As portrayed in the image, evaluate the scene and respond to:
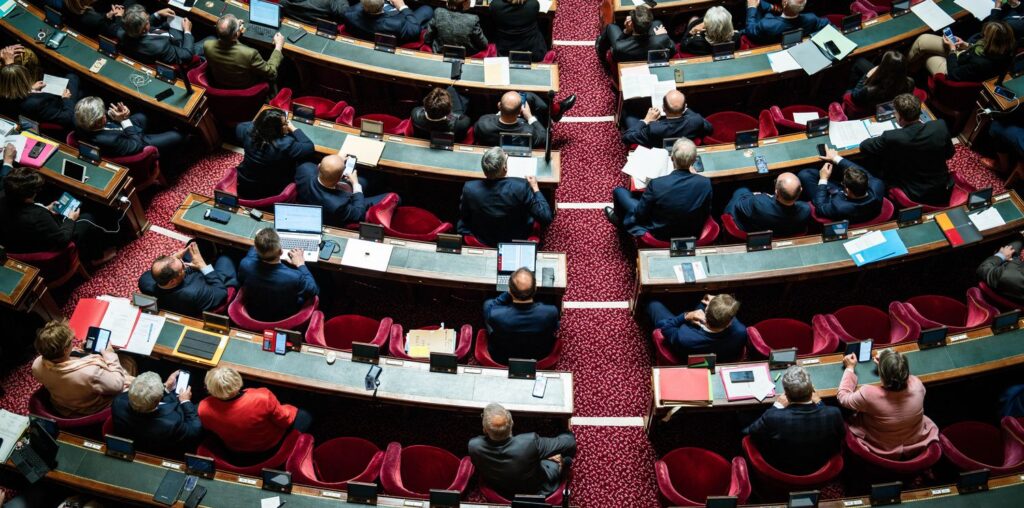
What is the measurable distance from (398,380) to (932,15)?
793 centimetres

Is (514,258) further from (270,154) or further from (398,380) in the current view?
(270,154)

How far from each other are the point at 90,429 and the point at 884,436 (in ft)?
22.1

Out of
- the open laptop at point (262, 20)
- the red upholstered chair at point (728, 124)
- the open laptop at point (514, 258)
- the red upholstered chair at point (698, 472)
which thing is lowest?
the red upholstered chair at point (698, 472)

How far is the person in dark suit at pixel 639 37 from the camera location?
9.59m

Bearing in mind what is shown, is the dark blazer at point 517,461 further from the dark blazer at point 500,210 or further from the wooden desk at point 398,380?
the dark blazer at point 500,210

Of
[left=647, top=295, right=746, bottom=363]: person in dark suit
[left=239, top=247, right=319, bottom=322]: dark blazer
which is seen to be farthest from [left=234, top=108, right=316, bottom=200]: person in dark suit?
[left=647, top=295, right=746, bottom=363]: person in dark suit

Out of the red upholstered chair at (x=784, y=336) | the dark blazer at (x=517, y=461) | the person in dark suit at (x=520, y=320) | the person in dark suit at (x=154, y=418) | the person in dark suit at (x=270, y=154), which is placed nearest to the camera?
the dark blazer at (x=517, y=461)

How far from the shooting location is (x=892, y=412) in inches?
257

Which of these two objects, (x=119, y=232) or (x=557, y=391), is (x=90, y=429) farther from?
(x=557, y=391)

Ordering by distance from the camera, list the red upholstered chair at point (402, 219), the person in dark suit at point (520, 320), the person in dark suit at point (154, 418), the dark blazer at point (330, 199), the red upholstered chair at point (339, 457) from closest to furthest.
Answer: the person in dark suit at point (154, 418) → the red upholstered chair at point (339, 457) → the person in dark suit at point (520, 320) → the dark blazer at point (330, 199) → the red upholstered chair at point (402, 219)

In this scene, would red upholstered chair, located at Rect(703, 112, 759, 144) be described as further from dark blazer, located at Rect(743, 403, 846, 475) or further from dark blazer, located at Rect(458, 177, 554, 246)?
dark blazer, located at Rect(743, 403, 846, 475)

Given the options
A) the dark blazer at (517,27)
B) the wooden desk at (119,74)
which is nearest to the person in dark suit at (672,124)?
the dark blazer at (517,27)

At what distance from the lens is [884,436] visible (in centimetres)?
665

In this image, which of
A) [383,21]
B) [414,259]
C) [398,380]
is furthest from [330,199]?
[383,21]
